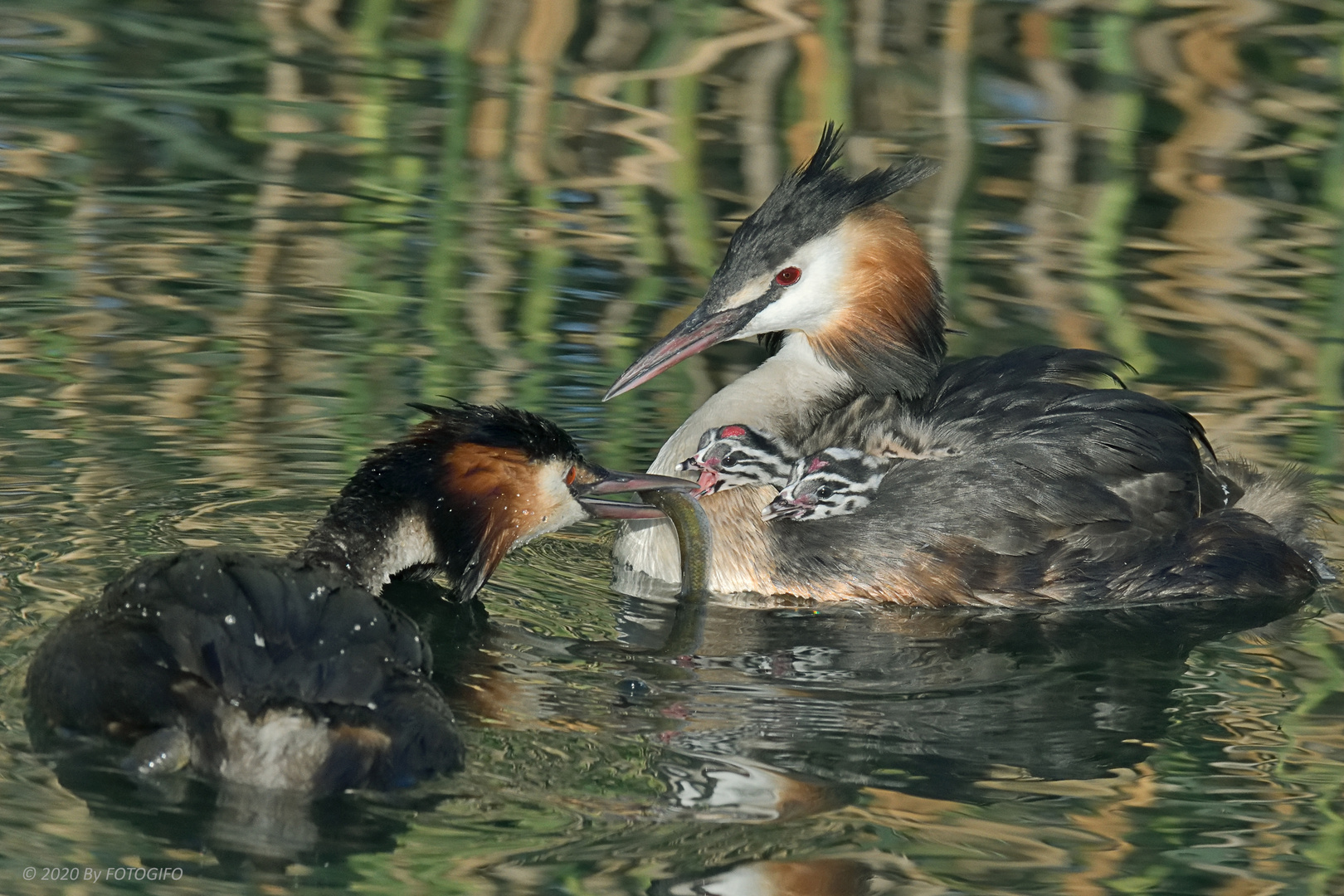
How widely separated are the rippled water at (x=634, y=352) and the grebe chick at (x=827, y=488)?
1.10 feet

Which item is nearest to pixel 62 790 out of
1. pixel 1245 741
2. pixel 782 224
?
pixel 1245 741

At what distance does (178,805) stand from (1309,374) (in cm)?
571

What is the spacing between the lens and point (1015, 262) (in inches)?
396

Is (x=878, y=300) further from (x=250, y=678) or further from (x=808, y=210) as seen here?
(x=250, y=678)

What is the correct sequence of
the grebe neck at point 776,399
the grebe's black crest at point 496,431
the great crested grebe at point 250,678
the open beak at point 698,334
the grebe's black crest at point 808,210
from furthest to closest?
the grebe's black crest at point 808,210, the open beak at point 698,334, the grebe neck at point 776,399, the grebe's black crest at point 496,431, the great crested grebe at point 250,678

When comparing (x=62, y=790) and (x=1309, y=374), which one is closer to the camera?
(x=62, y=790)

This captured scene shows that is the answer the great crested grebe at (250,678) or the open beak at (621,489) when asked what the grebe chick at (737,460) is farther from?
the great crested grebe at (250,678)

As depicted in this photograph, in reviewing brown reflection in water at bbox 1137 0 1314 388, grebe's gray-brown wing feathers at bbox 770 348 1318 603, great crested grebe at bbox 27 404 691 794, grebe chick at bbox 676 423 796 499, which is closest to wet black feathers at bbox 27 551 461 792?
great crested grebe at bbox 27 404 691 794

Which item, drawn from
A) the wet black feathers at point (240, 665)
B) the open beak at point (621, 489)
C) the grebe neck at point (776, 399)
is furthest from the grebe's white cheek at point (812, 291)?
the wet black feathers at point (240, 665)

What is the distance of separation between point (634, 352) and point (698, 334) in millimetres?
1285

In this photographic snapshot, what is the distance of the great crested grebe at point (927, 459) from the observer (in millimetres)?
6781

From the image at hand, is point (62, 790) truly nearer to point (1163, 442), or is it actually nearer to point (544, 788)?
point (544, 788)

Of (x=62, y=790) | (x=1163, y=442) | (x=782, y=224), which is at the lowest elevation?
(x=62, y=790)

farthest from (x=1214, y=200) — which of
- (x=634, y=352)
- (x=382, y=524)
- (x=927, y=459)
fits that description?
(x=382, y=524)
